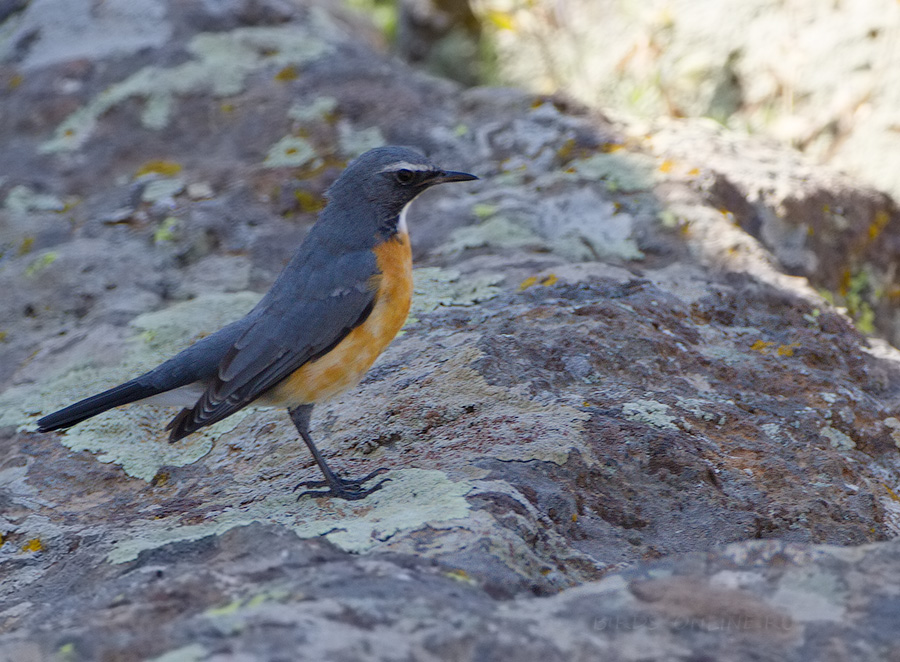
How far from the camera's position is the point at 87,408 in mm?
3840

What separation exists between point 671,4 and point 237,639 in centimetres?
684

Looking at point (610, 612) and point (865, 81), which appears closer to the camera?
point (610, 612)

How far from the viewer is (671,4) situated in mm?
7621

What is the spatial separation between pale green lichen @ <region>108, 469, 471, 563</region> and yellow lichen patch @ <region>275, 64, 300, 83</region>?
171 inches

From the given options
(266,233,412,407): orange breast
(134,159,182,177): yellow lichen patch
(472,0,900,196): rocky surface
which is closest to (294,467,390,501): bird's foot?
(266,233,412,407): orange breast

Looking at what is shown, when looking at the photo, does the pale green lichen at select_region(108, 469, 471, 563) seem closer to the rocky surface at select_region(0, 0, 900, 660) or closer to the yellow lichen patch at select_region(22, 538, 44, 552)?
the rocky surface at select_region(0, 0, 900, 660)

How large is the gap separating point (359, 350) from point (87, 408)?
3.81 ft

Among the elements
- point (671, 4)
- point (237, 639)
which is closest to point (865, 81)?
point (671, 4)

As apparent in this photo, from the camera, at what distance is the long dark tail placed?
Result: 3824 mm

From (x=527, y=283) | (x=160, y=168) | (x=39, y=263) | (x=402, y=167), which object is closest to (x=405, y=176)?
(x=402, y=167)

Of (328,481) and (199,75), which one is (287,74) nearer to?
(199,75)

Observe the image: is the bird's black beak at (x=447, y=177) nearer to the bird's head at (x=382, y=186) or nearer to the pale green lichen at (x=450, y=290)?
the bird's head at (x=382, y=186)

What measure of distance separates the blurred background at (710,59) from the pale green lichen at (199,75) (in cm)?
185

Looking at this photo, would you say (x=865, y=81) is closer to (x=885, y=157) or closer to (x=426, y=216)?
(x=885, y=157)
